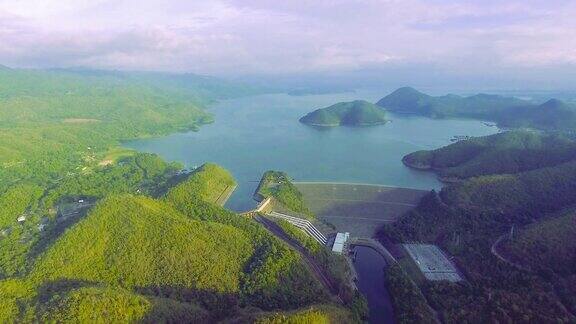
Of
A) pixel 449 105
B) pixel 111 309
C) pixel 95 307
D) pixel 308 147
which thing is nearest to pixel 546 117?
pixel 449 105

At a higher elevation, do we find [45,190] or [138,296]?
[138,296]

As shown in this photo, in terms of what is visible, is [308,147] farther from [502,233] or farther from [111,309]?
[111,309]

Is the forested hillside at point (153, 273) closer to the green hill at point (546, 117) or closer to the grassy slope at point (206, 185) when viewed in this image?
the grassy slope at point (206, 185)

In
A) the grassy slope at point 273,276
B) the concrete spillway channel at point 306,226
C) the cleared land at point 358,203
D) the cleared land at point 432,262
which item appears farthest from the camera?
the cleared land at point 358,203

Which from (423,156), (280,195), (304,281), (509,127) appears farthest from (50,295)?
(509,127)

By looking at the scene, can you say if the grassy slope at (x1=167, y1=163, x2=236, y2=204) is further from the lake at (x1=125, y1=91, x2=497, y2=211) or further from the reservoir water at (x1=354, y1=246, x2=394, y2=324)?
the reservoir water at (x1=354, y1=246, x2=394, y2=324)

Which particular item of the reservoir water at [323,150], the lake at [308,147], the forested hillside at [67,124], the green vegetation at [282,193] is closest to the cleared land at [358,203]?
the green vegetation at [282,193]

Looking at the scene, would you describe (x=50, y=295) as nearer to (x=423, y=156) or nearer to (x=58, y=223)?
(x=58, y=223)
